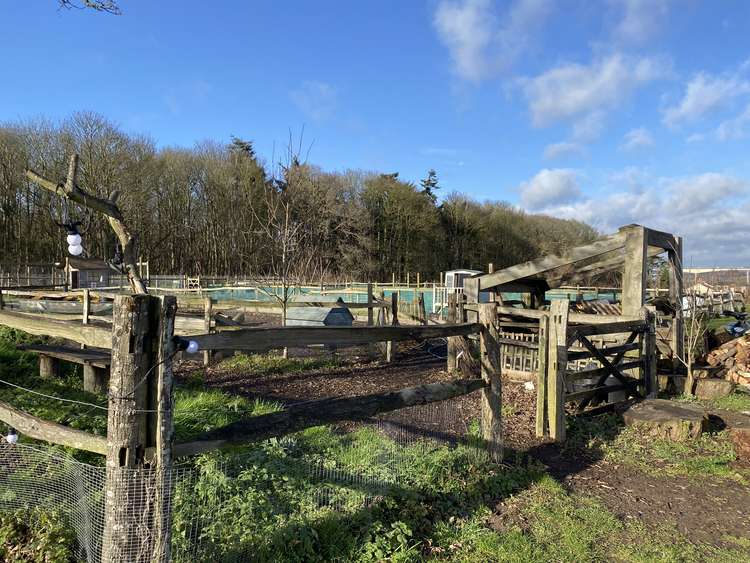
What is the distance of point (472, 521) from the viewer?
12.1 ft

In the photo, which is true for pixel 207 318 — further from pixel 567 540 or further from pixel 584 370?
pixel 567 540

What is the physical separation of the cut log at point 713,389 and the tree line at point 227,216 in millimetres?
29822

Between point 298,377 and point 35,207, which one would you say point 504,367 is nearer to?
point 298,377

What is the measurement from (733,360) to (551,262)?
15.2ft

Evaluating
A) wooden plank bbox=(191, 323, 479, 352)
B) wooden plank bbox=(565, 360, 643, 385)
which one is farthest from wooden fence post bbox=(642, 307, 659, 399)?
wooden plank bbox=(191, 323, 479, 352)

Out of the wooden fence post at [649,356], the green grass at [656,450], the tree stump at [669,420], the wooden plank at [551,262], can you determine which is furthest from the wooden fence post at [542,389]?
the wooden plank at [551,262]

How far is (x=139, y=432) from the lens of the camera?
2510 mm

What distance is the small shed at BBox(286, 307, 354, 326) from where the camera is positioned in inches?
491

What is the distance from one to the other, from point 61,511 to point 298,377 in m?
5.60

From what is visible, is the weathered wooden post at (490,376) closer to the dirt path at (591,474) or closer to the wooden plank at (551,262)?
the dirt path at (591,474)

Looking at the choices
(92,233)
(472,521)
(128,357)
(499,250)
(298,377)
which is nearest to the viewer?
(128,357)

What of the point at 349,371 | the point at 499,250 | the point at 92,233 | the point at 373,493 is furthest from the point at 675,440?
the point at 499,250

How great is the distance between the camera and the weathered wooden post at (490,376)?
4.61 metres

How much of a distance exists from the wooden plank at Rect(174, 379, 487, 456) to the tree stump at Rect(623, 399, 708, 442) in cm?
302
